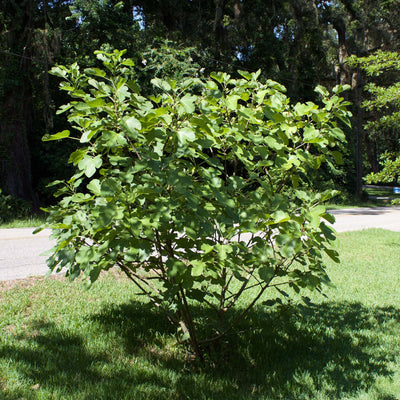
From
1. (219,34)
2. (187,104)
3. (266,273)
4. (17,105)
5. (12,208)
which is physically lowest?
(12,208)

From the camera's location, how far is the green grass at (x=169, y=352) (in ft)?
10.7

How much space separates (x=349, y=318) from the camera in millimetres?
5137

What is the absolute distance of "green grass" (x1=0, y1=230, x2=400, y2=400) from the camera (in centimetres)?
325

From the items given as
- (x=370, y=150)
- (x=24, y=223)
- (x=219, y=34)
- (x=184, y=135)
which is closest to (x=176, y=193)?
(x=184, y=135)

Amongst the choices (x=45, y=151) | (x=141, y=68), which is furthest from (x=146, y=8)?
(x=45, y=151)

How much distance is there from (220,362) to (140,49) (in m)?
15.1

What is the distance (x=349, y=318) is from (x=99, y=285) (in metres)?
3.51

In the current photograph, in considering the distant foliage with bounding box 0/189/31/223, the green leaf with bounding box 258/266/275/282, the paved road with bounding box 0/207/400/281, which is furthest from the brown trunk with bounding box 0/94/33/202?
the green leaf with bounding box 258/266/275/282

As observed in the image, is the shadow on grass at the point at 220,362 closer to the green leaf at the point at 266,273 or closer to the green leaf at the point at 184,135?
the green leaf at the point at 266,273

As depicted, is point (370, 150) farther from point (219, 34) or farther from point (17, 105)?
point (17, 105)

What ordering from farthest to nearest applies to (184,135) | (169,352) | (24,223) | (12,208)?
(12,208)
(24,223)
(169,352)
(184,135)

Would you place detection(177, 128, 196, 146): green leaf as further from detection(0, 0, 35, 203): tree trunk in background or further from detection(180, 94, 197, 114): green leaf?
detection(0, 0, 35, 203): tree trunk in background

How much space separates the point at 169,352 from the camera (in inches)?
154

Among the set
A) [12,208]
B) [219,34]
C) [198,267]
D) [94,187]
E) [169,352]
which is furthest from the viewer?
[219,34]
